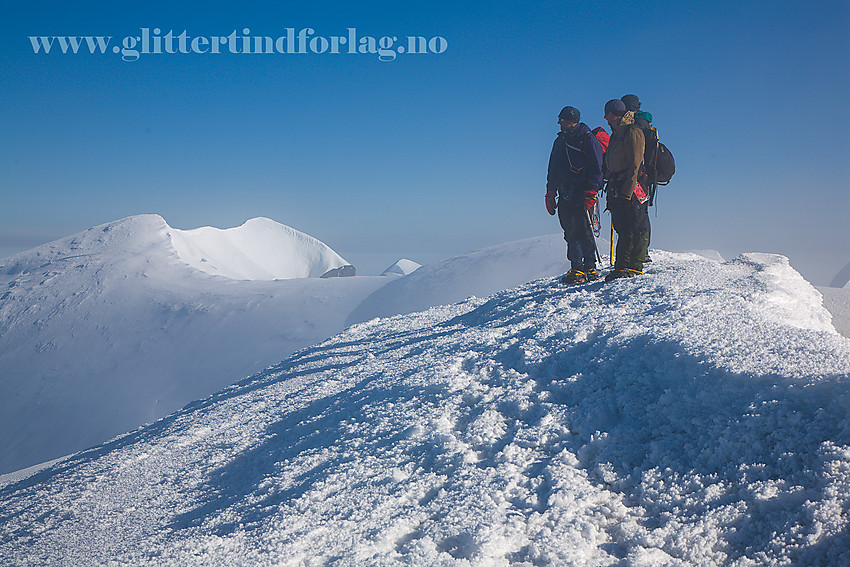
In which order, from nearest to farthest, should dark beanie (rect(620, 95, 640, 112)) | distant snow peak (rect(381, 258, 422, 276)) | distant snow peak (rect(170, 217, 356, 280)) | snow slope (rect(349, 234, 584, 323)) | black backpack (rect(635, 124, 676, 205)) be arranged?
dark beanie (rect(620, 95, 640, 112))
black backpack (rect(635, 124, 676, 205))
snow slope (rect(349, 234, 584, 323))
distant snow peak (rect(170, 217, 356, 280))
distant snow peak (rect(381, 258, 422, 276))

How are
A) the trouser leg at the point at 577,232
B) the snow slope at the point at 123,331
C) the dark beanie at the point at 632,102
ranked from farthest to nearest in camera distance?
1. the snow slope at the point at 123,331
2. the trouser leg at the point at 577,232
3. the dark beanie at the point at 632,102

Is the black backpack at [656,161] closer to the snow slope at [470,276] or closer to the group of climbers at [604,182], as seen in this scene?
the group of climbers at [604,182]

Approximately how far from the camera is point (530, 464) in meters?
2.54

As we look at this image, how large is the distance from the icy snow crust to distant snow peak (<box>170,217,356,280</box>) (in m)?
19.9

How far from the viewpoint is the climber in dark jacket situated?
224 inches

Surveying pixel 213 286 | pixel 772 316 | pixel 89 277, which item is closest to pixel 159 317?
pixel 213 286

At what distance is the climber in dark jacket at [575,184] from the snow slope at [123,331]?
8.71 meters

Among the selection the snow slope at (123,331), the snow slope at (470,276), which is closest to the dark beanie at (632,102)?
the snow slope at (470,276)

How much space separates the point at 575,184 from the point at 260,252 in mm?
32194

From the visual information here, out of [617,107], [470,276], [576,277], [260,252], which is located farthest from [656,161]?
[260,252]

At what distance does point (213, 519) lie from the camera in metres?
2.63

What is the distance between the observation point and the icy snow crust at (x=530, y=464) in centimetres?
201

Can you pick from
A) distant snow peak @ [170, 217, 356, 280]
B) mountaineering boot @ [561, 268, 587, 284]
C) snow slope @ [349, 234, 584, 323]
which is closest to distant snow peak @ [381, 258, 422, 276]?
distant snow peak @ [170, 217, 356, 280]

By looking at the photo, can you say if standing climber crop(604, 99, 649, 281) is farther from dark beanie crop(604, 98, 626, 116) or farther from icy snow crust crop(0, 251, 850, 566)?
icy snow crust crop(0, 251, 850, 566)
